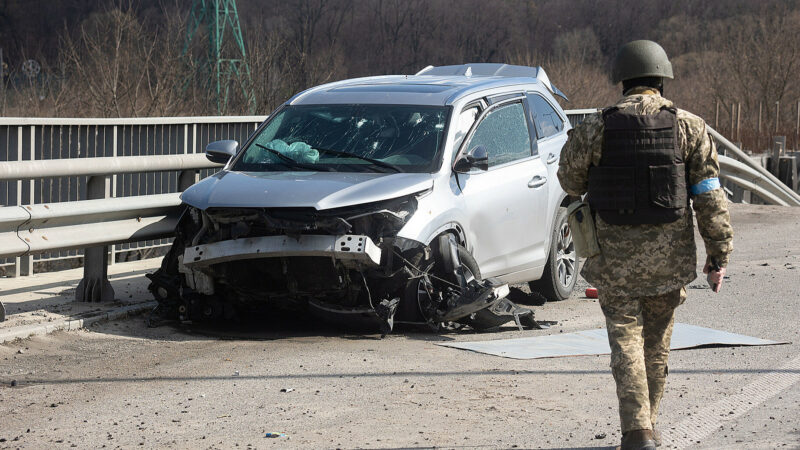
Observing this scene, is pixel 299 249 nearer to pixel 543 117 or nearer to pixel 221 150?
pixel 221 150

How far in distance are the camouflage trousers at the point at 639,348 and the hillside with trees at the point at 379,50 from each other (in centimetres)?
1615

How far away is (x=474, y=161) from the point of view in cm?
781

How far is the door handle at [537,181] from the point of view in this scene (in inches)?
345

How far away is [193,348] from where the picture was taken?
7.15m

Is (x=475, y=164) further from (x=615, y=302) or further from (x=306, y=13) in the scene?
(x=306, y=13)

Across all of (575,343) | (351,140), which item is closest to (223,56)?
(351,140)

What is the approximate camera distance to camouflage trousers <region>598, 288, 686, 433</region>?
4.69 metres

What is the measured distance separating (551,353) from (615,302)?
2.15 m

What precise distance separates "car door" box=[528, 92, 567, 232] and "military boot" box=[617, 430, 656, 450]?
14.6 ft

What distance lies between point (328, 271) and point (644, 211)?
2.89m

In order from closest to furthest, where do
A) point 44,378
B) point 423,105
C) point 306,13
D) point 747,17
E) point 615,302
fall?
1. point 615,302
2. point 44,378
3. point 423,105
4. point 306,13
5. point 747,17

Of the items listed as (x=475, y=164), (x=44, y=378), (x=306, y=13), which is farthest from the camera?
(x=306, y=13)

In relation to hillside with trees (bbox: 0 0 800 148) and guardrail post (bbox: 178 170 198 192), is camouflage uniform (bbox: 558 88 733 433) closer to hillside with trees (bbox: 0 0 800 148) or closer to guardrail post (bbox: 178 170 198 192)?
guardrail post (bbox: 178 170 198 192)

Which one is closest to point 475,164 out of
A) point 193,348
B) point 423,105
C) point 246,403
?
point 423,105
